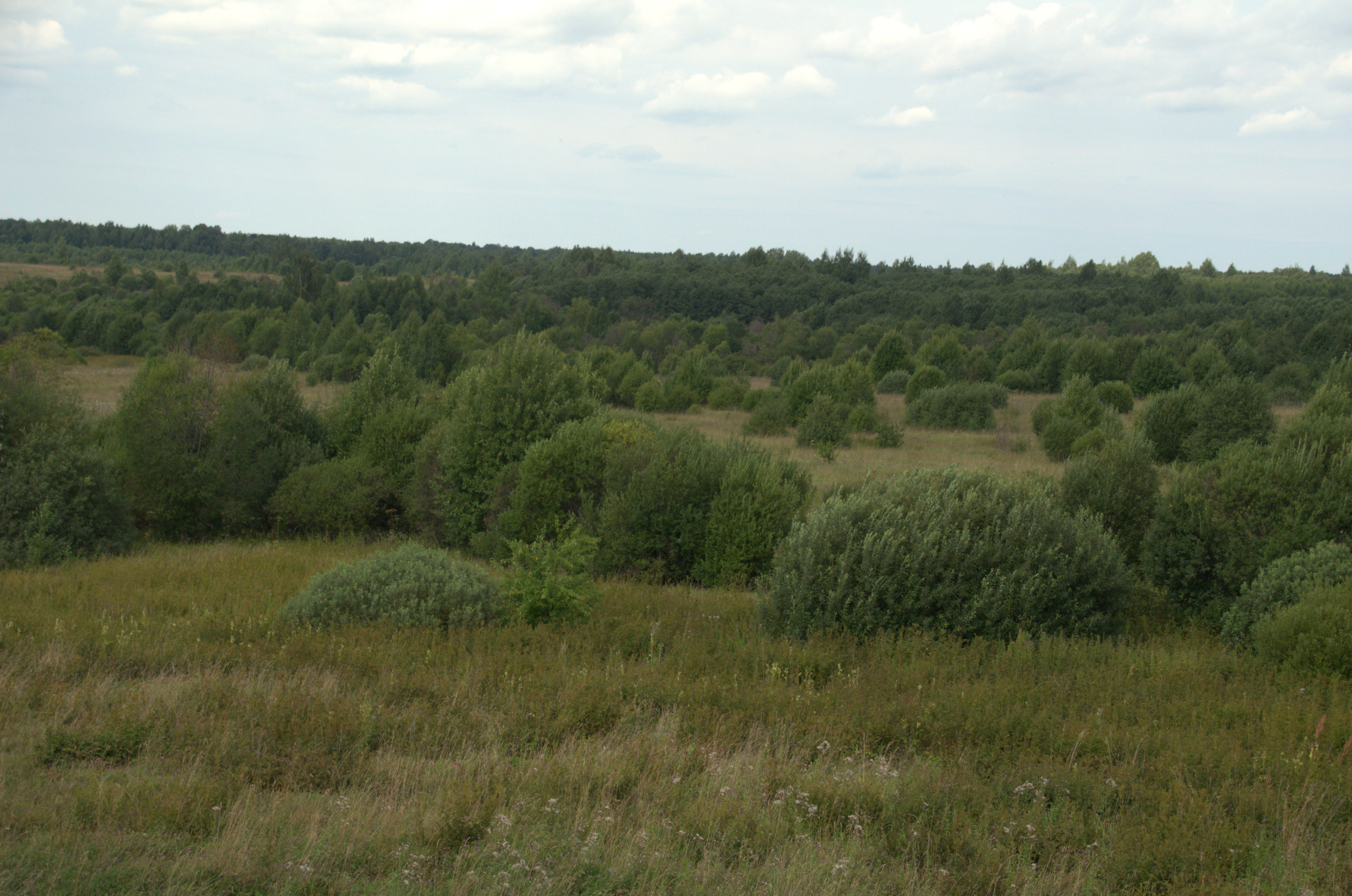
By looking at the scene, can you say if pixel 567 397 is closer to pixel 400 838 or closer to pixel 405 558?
pixel 405 558

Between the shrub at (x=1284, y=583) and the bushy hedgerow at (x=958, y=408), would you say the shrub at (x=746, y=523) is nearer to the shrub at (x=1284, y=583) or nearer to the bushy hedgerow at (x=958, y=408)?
the shrub at (x=1284, y=583)

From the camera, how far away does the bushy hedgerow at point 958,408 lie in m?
44.1

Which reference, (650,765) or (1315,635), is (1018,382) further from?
(650,765)

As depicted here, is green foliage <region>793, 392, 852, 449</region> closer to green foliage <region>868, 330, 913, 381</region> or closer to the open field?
green foliage <region>868, 330, 913, 381</region>

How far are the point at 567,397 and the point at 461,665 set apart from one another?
12.0m

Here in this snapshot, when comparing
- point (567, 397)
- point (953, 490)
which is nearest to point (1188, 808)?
point (953, 490)

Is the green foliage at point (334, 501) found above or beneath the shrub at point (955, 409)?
beneath

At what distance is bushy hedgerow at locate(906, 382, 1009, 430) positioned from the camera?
4409 centimetres

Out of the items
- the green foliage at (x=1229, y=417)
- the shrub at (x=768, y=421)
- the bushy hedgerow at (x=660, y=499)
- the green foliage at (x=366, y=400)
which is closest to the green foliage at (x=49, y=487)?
the green foliage at (x=366, y=400)

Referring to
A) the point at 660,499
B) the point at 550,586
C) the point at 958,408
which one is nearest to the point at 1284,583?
the point at 550,586

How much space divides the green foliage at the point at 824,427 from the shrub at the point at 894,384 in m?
18.3

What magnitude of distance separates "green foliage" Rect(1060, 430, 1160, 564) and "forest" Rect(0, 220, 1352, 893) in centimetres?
5

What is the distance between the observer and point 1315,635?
25.1 ft

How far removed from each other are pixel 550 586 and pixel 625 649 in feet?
4.44
